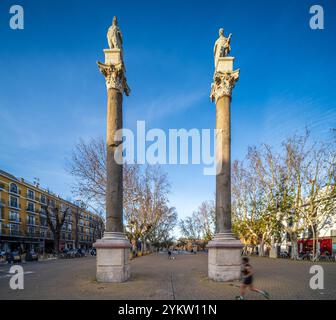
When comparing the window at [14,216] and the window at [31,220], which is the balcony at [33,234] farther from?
the window at [14,216]

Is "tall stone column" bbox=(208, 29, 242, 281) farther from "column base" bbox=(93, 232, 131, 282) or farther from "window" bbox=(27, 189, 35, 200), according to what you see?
"window" bbox=(27, 189, 35, 200)

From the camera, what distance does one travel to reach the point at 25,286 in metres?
11.1

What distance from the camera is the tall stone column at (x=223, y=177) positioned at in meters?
11.1

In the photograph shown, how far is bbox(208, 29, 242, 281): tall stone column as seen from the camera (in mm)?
11094

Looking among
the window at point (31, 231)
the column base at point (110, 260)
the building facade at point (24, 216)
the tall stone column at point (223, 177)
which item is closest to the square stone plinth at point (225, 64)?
the tall stone column at point (223, 177)

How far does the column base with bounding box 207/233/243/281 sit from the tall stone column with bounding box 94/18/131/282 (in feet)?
11.9

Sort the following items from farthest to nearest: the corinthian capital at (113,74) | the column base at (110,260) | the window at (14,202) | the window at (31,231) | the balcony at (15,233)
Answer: the window at (31,231) < the window at (14,202) < the balcony at (15,233) < the corinthian capital at (113,74) < the column base at (110,260)

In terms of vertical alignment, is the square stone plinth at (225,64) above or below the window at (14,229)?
above

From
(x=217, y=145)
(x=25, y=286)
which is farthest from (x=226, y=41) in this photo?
(x=25, y=286)
